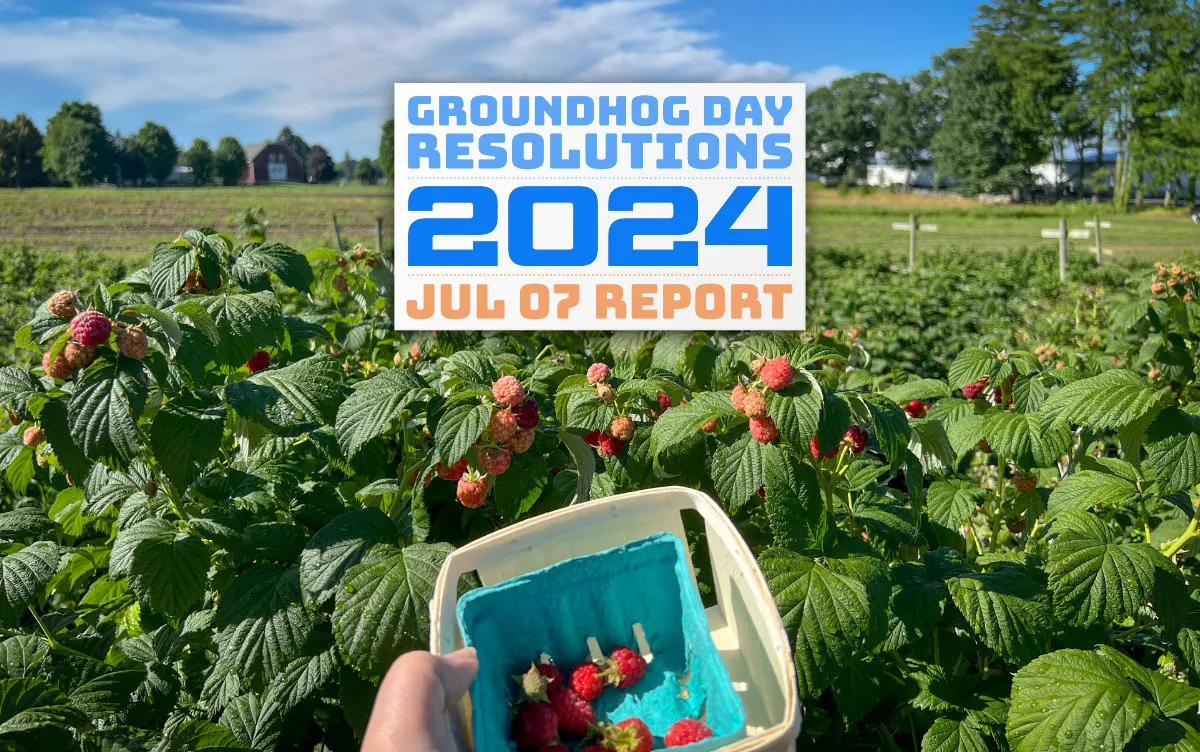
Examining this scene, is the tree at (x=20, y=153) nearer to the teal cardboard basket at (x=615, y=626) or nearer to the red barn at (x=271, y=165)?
the red barn at (x=271, y=165)

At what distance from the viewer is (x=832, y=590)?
1.31m

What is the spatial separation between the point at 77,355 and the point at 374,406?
1.59 feet

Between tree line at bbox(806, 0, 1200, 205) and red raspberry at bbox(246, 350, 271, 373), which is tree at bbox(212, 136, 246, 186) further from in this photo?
red raspberry at bbox(246, 350, 271, 373)

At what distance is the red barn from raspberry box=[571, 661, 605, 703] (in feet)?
102

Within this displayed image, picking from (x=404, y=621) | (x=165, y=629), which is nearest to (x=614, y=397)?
(x=404, y=621)

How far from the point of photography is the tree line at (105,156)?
2328cm

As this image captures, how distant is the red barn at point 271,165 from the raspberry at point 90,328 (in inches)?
1206

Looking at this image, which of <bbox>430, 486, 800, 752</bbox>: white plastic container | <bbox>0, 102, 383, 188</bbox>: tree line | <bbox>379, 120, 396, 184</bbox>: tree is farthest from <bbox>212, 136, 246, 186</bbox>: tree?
<bbox>430, 486, 800, 752</bbox>: white plastic container

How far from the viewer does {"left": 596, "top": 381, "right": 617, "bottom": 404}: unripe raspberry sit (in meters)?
1.53

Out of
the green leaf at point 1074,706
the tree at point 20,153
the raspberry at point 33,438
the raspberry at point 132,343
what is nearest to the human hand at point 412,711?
the raspberry at point 132,343

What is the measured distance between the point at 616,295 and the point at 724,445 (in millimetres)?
1552

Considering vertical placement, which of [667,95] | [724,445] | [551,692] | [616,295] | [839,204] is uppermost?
[839,204]

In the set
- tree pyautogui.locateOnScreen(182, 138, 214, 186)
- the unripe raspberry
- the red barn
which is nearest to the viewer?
the unripe raspberry

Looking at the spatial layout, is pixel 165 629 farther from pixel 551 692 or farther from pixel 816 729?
pixel 816 729
